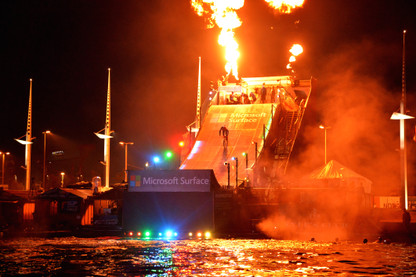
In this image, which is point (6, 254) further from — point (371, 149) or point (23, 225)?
point (371, 149)

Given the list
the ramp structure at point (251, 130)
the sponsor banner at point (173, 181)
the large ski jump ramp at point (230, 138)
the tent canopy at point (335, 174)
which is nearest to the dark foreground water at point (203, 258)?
the sponsor banner at point (173, 181)

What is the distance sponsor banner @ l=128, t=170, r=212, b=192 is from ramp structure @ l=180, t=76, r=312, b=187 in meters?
10.9

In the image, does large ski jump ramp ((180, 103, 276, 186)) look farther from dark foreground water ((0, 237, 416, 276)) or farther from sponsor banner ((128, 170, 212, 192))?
dark foreground water ((0, 237, 416, 276))

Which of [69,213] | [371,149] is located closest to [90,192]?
[69,213]

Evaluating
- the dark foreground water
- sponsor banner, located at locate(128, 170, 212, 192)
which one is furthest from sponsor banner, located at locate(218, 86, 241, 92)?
the dark foreground water

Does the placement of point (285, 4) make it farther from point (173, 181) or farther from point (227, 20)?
point (173, 181)

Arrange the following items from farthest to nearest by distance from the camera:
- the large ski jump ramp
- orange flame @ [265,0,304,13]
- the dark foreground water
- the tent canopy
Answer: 1. orange flame @ [265,0,304,13]
2. the large ski jump ramp
3. the tent canopy
4. the dark foreground water

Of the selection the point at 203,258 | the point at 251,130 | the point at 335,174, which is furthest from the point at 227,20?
the point at 203,258

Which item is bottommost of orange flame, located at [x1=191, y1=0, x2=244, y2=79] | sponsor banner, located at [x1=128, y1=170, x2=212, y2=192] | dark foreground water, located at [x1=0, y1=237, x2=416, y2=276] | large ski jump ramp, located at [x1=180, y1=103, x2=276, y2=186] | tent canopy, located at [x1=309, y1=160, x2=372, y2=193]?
dark foreground water, located at [x1=0, y1=237, x2=416, y2=276]

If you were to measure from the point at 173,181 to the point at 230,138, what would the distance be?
23.8 metres

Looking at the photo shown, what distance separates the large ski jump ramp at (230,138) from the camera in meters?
55.1

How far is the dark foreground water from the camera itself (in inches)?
909

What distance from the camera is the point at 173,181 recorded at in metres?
36.7

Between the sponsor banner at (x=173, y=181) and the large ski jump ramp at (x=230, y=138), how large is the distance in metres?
14.4
